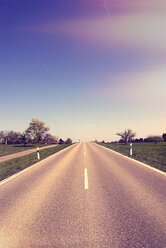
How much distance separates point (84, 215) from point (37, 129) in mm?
40152

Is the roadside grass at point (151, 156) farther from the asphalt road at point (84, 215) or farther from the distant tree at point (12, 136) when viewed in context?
the distant tree at point (12, 136)

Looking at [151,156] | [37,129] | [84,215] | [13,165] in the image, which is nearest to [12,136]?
[37,129]

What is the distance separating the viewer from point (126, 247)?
6.93ft

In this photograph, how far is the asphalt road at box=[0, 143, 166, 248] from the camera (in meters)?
2.27

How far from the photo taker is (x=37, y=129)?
40.7 m

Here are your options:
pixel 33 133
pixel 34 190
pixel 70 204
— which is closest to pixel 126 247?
pixel 70 204

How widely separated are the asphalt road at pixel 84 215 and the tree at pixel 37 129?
1450 inches

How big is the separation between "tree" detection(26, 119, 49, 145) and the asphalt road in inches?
1450

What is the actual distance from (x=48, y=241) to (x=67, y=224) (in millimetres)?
500

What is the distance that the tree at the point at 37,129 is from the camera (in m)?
39.9

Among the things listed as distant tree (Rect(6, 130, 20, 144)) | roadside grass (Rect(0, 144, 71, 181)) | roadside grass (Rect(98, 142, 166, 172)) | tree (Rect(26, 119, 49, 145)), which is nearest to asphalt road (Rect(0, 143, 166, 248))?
roadside grass (Rect(0, 144, 71, 181))

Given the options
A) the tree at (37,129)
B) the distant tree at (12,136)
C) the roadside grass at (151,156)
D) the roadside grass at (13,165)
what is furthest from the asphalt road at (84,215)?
the distant tree at (12,136)

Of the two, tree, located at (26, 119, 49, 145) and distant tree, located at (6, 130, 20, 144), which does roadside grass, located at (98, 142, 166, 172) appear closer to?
tree, located at (26, 119, 49, 145)

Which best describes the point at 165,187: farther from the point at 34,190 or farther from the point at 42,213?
the point at 34,190
